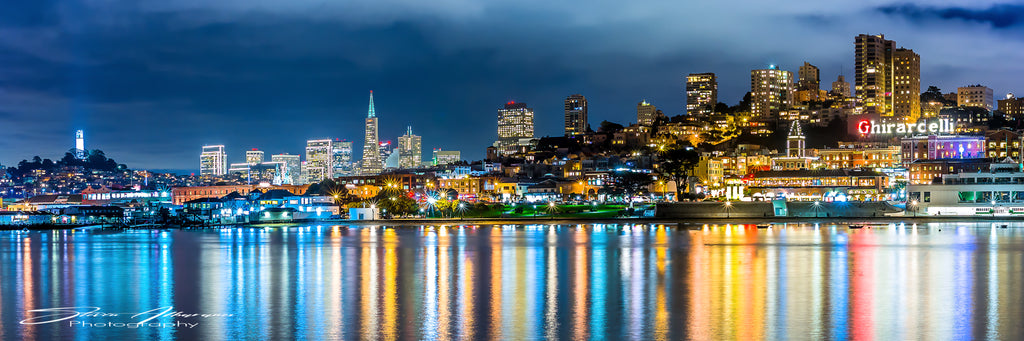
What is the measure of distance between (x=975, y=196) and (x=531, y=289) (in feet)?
202

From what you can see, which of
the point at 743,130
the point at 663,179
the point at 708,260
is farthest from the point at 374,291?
the point at 743,130

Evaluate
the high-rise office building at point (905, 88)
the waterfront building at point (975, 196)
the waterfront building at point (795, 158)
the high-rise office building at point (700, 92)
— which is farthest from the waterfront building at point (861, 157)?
the high-rise office building at point (700, 92)

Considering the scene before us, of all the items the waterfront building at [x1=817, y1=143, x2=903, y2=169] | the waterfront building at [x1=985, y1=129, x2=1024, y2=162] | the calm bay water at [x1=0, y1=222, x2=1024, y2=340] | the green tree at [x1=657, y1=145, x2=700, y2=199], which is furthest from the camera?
the waterfront building at [x1=817, y1=143, x2=903, y2=169]

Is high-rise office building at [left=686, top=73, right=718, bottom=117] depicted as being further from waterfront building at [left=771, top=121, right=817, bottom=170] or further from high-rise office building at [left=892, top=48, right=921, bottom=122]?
waterfront building at [left=771, top=121, right=817, bottom=170]

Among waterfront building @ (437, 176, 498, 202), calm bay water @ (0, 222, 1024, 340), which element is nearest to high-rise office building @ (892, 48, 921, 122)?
waterfront building @ (437, 176, 498, 202)

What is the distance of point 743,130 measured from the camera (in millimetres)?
143500

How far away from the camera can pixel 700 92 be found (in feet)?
592

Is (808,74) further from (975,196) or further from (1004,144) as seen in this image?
(975,196)

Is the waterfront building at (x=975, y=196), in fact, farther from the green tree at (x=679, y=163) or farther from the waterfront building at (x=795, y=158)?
the waterfront building at (x=795, y=158)

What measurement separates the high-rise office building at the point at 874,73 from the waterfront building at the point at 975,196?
6950 cm

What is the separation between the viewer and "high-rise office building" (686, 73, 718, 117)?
179125mm

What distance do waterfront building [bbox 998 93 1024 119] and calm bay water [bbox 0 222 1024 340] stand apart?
10851cm

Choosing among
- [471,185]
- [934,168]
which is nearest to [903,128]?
[934,168]

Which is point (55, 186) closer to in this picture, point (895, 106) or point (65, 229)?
point (65, 229)
